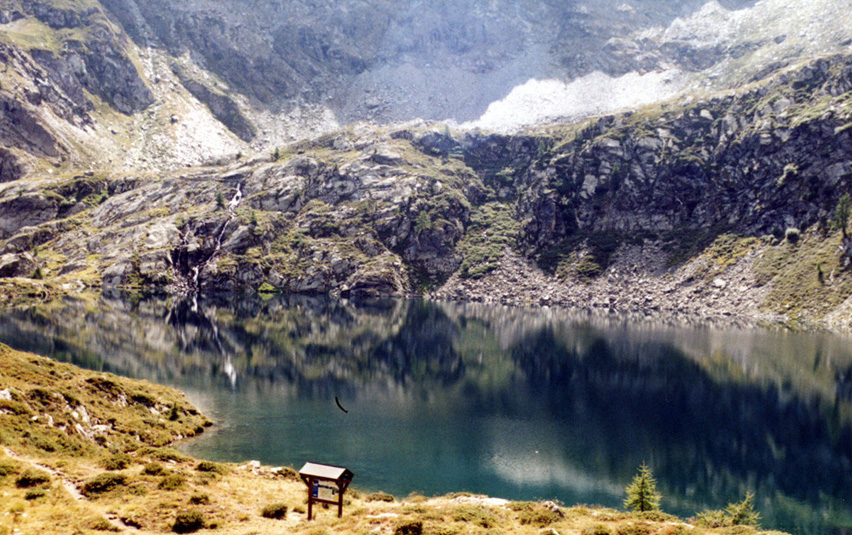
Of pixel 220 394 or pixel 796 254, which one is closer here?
pixel 220 394

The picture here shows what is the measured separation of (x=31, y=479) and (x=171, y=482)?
625 centimetres

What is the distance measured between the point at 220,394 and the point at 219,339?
3806cm

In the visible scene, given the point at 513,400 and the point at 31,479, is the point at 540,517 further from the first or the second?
the point at 513,400

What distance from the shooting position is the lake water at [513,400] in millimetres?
40250

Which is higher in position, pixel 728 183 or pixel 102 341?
pixel 728 183

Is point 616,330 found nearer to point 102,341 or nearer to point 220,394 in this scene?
point 220,394

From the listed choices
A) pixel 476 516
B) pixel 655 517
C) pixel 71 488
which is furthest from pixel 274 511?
pixel 655 517

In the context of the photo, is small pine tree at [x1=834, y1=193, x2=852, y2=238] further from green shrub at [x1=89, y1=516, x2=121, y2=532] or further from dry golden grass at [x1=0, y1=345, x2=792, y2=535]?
green shrub at [x1=89, y1=516, x2=121, y2=532]

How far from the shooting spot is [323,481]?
24719 mm

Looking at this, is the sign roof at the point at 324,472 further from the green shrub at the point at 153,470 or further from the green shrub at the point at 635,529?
the green shrub at the point at 635,529

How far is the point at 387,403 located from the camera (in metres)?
61.6

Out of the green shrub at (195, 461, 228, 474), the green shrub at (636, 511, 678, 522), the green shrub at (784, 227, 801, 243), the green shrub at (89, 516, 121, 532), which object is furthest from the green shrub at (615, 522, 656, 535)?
the green shrub at (784, 227, 801, 243)

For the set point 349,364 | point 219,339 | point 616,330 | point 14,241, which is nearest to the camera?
point 349,364

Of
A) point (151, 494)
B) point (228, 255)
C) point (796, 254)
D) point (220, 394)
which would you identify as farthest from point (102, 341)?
point (796, 254)
